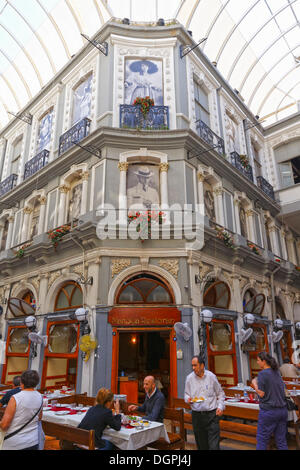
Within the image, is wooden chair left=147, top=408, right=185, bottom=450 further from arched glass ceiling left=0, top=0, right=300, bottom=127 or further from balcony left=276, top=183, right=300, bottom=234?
arched glass ceiling left=0, top=0, right=300, bottom=127

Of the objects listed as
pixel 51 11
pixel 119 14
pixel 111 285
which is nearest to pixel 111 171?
pixel 111 285

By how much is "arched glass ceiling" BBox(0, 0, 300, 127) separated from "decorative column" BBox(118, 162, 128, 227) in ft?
27.9

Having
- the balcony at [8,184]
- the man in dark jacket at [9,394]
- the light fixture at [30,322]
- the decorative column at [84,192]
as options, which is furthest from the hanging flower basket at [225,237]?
the balcony at [8,184]

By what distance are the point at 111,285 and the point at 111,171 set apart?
4.00m

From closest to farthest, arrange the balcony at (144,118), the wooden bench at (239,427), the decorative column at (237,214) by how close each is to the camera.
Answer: the wooden bench at (239,427) < the balcony at (144,118) < the decorative column at (237,214)

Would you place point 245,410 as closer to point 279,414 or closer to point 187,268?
point 279,414

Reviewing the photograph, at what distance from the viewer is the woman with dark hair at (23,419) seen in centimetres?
393

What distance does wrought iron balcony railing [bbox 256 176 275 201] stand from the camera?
17406 millimetres

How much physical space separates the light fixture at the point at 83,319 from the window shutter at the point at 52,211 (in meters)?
4.30

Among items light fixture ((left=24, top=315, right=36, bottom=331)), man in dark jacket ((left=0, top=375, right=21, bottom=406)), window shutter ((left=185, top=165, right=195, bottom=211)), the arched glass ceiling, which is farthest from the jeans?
the arched glass ceiling

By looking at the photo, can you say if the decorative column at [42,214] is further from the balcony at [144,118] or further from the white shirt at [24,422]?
the white shirt at [24,422]

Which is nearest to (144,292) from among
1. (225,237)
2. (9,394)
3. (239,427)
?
(225,237)

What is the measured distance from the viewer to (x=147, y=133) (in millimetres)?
11961

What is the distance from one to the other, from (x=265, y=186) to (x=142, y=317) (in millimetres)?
11490
